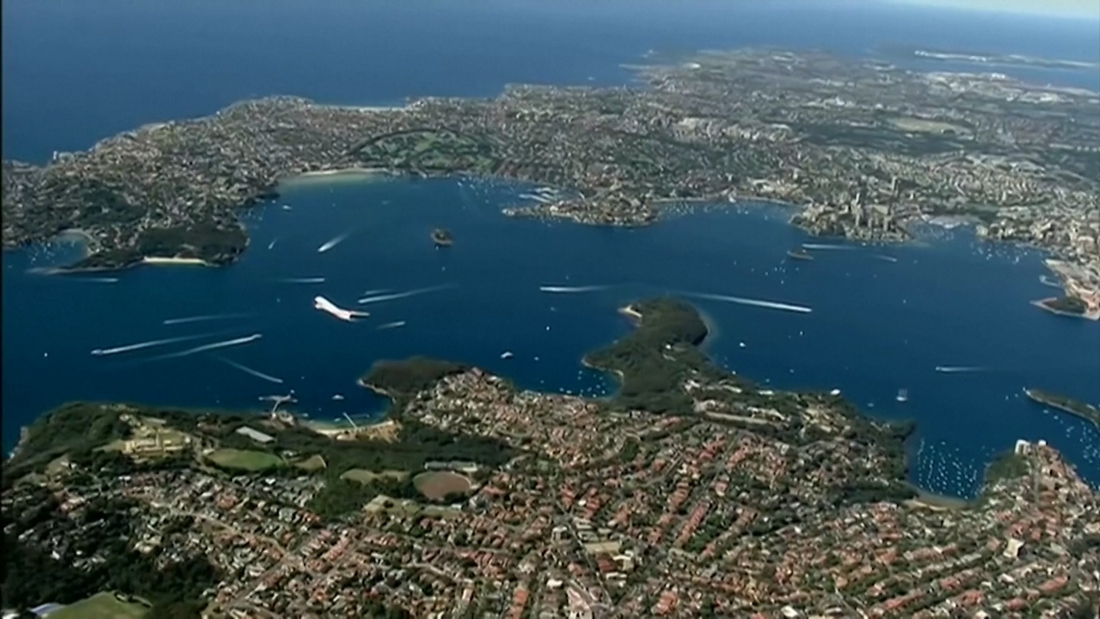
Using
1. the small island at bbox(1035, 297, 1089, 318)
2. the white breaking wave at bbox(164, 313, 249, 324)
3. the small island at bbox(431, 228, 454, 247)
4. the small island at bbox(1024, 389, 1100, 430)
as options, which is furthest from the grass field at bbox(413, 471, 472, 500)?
the small island at bbox(1035, 297, 1089, 318)

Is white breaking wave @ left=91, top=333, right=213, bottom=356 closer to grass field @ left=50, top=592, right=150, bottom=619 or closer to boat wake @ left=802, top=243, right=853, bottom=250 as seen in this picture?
grass field @ left=50, top=592, right=150, bottom=619

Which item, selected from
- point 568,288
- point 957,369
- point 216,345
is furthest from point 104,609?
point 957,369

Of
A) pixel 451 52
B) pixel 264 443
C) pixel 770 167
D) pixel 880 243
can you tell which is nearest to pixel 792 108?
pixel 770 167

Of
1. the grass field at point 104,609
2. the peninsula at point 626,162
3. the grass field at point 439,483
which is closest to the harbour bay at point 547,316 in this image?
the peninsula at point 626,162

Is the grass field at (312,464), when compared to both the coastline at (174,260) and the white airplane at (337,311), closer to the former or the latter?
the white airplane at (337,311)

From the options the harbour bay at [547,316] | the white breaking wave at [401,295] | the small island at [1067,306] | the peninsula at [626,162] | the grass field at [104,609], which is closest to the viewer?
the grass field at [104,609]

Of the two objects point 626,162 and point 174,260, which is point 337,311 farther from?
point 626,162

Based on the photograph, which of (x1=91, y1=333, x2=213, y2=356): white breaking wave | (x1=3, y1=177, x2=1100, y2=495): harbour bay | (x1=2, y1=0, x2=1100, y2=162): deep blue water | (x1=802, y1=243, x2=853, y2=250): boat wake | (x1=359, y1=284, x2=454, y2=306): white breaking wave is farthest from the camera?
(x1=2, y1=0, x2=1100, y2=162): deep blue water
